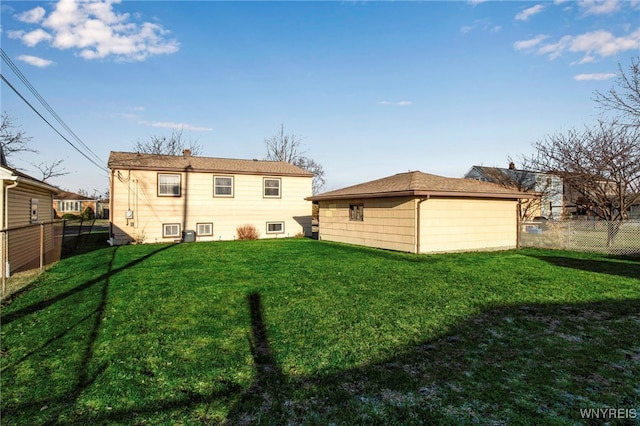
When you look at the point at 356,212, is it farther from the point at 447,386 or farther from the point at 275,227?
the point at 447,386

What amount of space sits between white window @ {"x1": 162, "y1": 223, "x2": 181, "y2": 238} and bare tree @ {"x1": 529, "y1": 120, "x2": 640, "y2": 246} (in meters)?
18.4

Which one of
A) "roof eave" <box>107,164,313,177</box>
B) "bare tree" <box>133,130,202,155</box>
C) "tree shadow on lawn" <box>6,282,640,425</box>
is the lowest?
"tree shadow on lawn" <box>6,282,640,425</box>

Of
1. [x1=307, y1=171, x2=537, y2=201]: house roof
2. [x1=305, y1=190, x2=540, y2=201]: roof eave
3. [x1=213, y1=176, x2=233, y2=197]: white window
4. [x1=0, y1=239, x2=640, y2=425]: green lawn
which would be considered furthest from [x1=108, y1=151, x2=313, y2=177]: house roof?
[x1=0, y1=239, x2=640, y2=425]: green lawn

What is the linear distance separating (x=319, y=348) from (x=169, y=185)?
1421 centimetres

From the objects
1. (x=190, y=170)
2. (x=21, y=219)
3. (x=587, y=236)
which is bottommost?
(x=587, y=236)

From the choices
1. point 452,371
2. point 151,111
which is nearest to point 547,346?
point 452,371

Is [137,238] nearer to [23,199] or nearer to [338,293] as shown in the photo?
[23,199]

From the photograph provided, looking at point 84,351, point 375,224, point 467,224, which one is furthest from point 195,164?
point 84,351

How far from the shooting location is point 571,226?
14039 mm

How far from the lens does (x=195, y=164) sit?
1705 cm

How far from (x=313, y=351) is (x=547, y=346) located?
3.01m

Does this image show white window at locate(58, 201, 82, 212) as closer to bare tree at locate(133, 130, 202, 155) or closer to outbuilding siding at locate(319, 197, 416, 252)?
bare tree at locate(133, 130, 202, 155)

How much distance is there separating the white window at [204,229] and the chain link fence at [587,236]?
14570 millimetres

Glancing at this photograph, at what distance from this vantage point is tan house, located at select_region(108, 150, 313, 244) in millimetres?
15188
